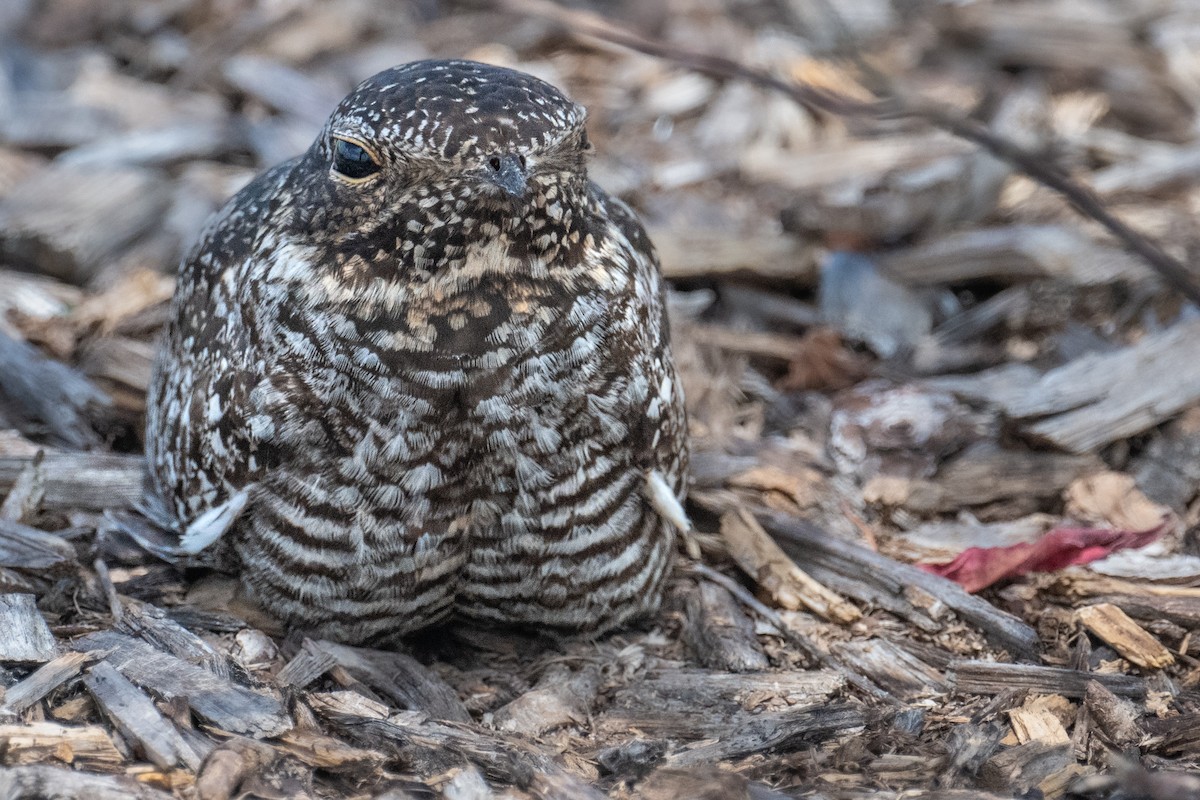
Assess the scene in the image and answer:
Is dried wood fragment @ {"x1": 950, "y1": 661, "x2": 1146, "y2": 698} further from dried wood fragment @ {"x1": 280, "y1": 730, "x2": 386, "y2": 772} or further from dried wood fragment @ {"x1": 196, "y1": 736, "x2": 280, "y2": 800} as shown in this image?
dried wood fragment @ {"x1": 196, "y1": 736, "x2": 280, "y2": 800}

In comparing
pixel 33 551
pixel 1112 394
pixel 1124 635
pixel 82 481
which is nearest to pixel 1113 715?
pixel 1124 635

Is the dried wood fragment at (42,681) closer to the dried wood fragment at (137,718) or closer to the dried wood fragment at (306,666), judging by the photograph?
the dried wood fragment at (137,718)

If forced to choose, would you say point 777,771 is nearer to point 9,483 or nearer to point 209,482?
point 209,482

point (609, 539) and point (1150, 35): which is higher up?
point (1150, 35)

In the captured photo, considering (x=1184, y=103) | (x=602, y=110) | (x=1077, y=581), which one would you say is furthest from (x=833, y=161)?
(x=1077, y=581)

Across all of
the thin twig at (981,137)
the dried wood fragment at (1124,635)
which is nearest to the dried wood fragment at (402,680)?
the dried wood fragment at (1124,635)
